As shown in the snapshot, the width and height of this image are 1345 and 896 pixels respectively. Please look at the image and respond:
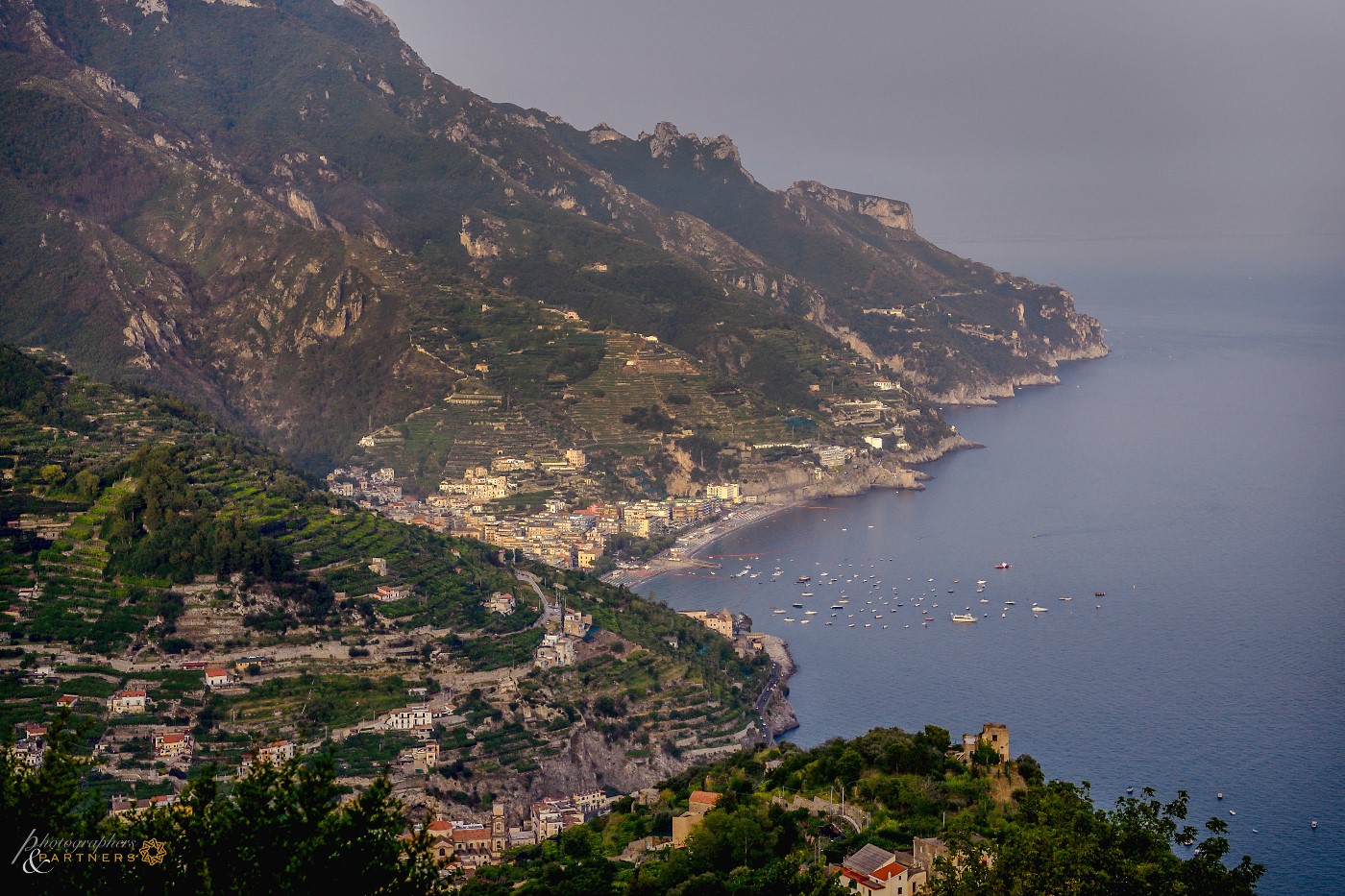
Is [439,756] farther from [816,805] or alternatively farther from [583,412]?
[583,412]

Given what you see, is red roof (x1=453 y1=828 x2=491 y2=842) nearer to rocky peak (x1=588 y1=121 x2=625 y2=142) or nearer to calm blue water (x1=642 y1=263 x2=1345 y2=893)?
calm blue water (x1=642 y1=263 x2=1345 y2=893)

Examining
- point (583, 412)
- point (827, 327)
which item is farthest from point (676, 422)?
point (827, 327)

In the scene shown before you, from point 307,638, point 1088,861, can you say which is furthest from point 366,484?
point 1088,861

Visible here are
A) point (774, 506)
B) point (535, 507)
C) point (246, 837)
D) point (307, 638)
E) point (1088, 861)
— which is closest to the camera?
point (246, 837)

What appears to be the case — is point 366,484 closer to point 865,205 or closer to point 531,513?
point 531,513

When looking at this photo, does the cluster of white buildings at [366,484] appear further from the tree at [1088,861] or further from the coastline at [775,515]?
the tree at [1088,861]

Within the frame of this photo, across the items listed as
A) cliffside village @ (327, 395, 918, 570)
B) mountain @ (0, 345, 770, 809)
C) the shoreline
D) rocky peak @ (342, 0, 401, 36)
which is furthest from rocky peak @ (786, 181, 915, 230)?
mountain @ (0, 345, 770, 809)
